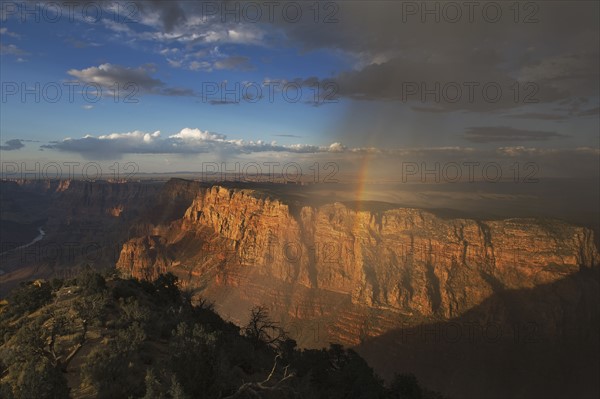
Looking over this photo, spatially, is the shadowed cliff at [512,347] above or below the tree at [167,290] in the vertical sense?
below

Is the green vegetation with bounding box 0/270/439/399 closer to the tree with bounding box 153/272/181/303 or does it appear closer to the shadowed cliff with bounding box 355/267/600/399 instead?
the tree with bounding box 153/272/181/303

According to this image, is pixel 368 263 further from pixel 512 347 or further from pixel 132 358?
pixel 132 358

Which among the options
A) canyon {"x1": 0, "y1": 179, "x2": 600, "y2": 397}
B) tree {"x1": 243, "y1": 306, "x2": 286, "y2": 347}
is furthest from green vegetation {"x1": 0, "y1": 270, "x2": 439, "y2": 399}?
canyon {"x1": 0, "y1": 179, "x2": 600, "y2": 397}

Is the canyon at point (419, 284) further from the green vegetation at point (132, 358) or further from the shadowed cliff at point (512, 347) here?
the green vegetation at point (132, 358)

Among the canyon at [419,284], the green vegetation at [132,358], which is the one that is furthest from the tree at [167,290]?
the canyon at [419,284]

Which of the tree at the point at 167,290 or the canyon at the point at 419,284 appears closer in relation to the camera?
the tree at the point at 167,290

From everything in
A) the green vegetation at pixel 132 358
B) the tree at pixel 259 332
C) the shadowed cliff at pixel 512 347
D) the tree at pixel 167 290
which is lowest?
the shadowed cliff at pixel 512 347
